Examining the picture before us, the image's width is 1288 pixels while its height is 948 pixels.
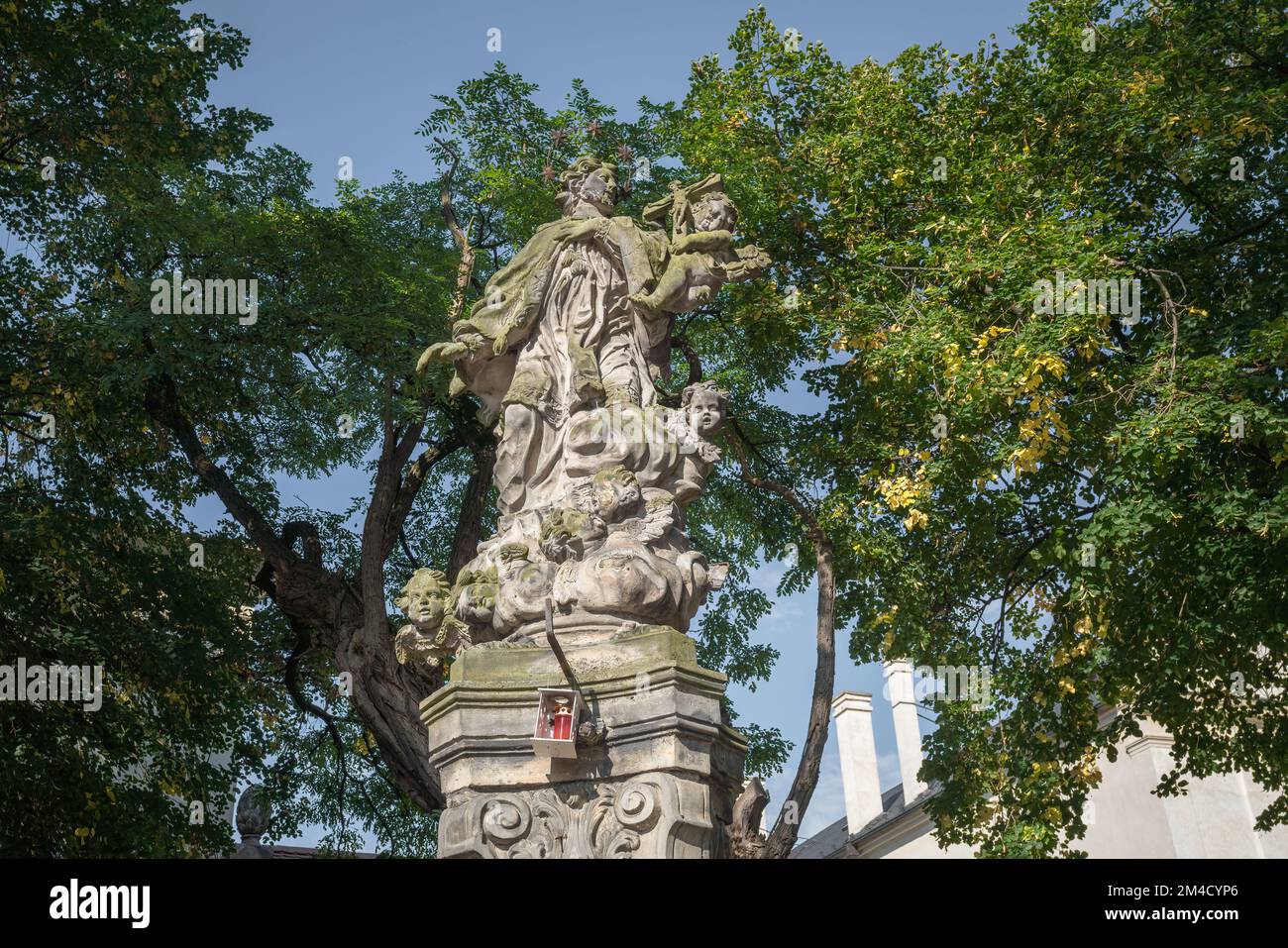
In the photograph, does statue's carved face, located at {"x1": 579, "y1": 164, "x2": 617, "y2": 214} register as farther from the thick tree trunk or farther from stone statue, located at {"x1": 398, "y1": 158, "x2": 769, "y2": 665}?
the thick tree trunk

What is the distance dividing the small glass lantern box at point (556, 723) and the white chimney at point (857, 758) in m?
29.8

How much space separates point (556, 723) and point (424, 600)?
130 centimetres

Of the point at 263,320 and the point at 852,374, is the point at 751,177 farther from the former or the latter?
the point at 263,320

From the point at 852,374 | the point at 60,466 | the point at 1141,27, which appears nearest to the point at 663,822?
the point at 852,374

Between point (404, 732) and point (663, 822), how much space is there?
6822 millimetres

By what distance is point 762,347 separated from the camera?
595 inches

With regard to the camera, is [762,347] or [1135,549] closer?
[1135,549]

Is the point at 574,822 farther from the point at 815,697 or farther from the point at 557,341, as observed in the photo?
the point at 815,697

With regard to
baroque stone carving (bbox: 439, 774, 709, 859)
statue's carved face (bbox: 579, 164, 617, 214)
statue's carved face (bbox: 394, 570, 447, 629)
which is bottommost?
baroque stone carving (bbox: 439, 774, 709, 859)

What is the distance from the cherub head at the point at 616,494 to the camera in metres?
6.70

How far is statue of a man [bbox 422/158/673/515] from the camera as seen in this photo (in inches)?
288

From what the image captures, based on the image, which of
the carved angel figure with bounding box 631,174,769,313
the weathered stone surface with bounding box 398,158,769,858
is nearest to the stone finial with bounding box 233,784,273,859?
the weathered stone surface with bounding box 398,158,769,858

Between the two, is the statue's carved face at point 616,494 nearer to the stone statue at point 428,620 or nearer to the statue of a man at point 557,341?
the statue of a man at point 557,341
